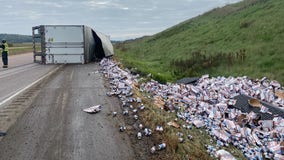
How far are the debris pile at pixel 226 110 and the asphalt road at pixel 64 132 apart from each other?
3.19 ft

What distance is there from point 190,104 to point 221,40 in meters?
15.0

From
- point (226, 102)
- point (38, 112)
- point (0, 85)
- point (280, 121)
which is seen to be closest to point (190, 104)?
point (226, 102)

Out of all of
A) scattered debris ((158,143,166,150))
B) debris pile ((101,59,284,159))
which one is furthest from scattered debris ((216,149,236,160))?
scattered debris ((158,143,166,150))

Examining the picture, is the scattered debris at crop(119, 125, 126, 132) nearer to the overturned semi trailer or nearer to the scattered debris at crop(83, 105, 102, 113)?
the scattered debris at crop(83, 105, 102, 113)

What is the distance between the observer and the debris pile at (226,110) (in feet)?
22.4

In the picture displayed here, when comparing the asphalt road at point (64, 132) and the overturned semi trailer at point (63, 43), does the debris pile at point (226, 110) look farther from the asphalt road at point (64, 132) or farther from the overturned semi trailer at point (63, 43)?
the overturned semi trailer at point (63, 43)

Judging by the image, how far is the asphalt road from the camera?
537cm

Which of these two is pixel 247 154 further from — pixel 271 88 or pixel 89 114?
pixel 271 88

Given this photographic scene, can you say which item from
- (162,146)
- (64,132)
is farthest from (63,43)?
(162,146)

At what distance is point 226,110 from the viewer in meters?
9.62

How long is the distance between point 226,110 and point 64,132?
4946 mm

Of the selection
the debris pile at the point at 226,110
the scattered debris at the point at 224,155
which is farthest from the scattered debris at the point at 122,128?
the scattered debris at the point at 224,155

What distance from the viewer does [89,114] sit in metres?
7.77

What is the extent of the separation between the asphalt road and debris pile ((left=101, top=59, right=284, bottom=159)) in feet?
3.19
